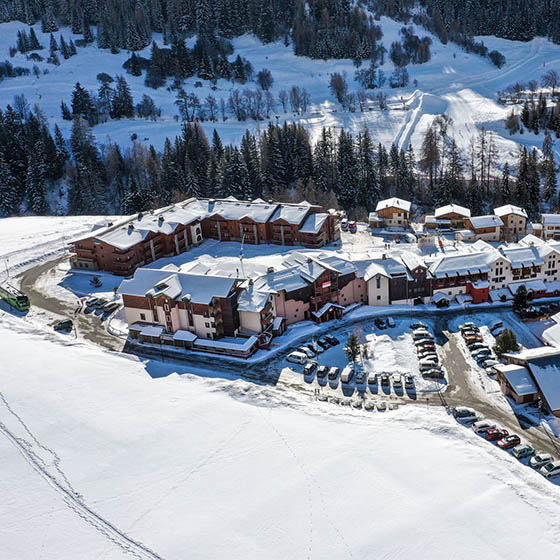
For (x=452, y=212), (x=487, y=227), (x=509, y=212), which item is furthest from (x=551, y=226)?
(x=452, y=212)

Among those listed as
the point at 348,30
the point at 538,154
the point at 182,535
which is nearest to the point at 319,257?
the point at 182,535

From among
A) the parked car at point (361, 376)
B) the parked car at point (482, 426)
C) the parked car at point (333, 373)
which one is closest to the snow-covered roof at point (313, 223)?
the parked car at point (333, 373)

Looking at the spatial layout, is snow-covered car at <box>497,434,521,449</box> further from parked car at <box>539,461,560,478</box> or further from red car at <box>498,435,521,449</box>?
parked car at <box>539,461,560,478</box>

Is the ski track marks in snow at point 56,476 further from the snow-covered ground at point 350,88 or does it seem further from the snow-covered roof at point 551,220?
the snow-covered ground at point 350,88

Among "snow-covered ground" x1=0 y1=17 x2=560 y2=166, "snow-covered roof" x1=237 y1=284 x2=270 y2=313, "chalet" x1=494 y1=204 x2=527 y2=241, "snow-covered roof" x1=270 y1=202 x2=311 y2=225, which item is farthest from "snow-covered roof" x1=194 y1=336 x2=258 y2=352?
"snow-covered ground" x1=0 y1=17 x2=560 y2=166

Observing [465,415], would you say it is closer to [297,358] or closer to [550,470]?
[550,470]

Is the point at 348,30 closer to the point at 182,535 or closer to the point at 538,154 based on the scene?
the point at 538,154
